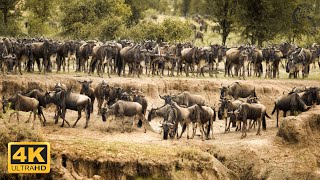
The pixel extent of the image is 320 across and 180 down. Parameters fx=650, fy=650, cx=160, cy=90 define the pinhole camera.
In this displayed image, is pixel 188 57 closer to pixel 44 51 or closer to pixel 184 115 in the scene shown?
pixel 44 51

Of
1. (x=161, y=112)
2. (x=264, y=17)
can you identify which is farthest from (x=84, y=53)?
(x=264, y=17)

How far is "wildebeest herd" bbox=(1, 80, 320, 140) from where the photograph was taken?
30.4 metres

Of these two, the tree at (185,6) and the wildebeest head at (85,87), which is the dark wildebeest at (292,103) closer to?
the wildebeest head at (85,87)

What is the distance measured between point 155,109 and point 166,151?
6.90 meters

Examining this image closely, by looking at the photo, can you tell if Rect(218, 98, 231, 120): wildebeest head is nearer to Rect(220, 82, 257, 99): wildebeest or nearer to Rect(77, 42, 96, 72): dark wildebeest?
Rect(220, 82, 257, 99): wildebeest

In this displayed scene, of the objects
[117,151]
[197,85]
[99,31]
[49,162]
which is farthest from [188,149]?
[99,31]

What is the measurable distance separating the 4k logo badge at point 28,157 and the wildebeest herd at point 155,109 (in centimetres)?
627

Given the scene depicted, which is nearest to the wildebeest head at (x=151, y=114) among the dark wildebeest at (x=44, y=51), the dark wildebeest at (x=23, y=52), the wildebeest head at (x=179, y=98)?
the wildebeest head at (x=179, y=98)

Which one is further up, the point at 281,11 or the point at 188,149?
the point at 281,11

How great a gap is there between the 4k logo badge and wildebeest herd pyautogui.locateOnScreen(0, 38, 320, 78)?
47.2 feet

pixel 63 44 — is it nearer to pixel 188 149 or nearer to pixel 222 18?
pixel 188 149

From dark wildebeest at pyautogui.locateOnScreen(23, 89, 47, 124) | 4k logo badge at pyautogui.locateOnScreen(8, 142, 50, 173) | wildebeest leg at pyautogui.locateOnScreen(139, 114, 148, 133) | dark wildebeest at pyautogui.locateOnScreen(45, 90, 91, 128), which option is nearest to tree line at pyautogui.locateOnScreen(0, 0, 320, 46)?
dark wildebeest at pyautogui.locateOnScreen(23, 89, 47, 124)

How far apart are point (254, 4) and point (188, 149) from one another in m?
35.2

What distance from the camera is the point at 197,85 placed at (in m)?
39.9
